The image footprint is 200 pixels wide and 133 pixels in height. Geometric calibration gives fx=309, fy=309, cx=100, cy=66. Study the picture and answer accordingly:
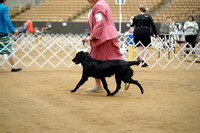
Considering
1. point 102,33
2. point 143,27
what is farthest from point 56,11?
point 102,33

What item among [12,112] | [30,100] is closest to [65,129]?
[12,112]

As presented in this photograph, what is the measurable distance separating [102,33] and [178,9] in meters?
15.7

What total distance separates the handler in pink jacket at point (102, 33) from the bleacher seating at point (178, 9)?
1413 centimetres

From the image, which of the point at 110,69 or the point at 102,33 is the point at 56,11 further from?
the point at 110,69

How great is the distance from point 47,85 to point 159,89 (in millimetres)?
1765

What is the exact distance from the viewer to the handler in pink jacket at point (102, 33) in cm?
398

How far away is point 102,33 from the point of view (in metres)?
4.05

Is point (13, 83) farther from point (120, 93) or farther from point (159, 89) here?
point (159, 89)

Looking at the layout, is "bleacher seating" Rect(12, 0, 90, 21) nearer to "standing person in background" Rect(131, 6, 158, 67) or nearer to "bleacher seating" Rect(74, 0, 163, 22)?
"bleacher seating" Rect(74, 0, 163, 22)

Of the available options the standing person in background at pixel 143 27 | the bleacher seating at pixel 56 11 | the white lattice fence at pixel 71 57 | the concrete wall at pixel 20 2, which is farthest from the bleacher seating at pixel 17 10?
the standing person in background at pixel 143 27

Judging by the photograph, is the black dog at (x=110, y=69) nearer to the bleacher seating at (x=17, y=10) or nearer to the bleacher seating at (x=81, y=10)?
the bleacher seating at (x=81, y=10)

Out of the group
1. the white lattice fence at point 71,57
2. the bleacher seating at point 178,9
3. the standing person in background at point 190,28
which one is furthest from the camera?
the bleacher seating at point 178,9

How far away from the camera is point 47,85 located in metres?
4.96

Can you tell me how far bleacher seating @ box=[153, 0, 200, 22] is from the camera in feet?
58.4
